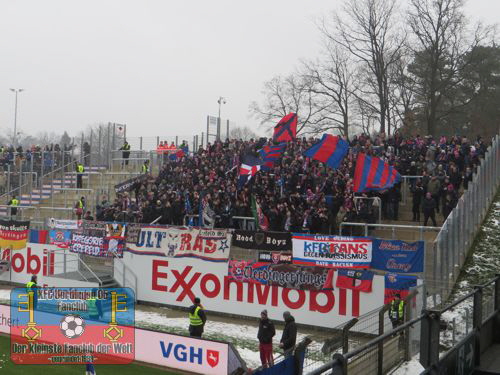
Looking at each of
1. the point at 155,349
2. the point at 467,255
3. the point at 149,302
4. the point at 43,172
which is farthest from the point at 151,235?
the point at 43,172

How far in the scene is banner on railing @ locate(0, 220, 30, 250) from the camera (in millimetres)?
28156

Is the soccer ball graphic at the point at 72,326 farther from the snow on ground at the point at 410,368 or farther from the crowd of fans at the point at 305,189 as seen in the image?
the snow on ground at the point at 410,368

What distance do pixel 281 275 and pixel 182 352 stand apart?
20.5 feet

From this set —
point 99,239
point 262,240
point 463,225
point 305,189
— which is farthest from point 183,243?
point 463,225

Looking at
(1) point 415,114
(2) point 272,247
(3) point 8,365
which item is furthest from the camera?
(1) point 415,114

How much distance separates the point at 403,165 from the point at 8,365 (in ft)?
53.8

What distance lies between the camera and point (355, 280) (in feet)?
63.1

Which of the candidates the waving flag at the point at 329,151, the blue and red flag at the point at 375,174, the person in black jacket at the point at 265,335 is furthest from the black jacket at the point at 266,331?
the waving flag at the point at 329,151

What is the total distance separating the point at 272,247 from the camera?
2078cm

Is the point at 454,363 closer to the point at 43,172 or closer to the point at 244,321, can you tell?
the point at 244,321

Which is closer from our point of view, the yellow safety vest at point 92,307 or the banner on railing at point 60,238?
the yellow safety vest at point 92,307

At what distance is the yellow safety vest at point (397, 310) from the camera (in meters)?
15.3

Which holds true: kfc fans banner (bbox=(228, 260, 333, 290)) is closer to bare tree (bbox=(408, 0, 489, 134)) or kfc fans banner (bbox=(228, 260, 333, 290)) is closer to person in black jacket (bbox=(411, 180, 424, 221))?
person in black jacket (bbox=(411, 180, 424, 221))

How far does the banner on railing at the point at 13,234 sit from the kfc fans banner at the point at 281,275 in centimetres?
1212
